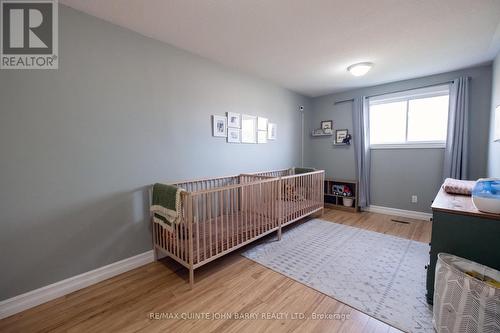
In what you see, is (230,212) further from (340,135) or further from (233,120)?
(340,135)

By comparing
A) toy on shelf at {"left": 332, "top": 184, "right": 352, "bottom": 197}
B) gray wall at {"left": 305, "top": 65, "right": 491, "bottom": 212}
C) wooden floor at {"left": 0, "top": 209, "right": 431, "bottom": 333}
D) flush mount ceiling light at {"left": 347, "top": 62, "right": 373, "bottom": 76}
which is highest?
flush mount ceiling light at {"left": 347, "top": 62, "right": 373, "bottom": 76}

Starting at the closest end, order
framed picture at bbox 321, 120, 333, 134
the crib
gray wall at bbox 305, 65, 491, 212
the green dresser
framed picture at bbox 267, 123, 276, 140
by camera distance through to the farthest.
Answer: the green dresser, the crib, gray wall at bbox 305, 65, 491, 212, framed picture at bbox 267, 123, 276, 140, framed picture at bbox 321, 120, 333, 134

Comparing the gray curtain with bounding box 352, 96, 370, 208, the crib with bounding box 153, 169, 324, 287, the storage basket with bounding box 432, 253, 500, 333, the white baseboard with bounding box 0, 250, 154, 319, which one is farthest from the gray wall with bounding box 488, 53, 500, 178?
the white baseboard with bounding box 0, 250, 154, 319

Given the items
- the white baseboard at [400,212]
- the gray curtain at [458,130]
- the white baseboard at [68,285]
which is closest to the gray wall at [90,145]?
the white baseboard at [68,285]

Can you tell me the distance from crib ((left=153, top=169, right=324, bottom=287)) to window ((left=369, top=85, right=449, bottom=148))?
1499 mm

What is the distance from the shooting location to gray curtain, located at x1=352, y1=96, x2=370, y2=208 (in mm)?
3844

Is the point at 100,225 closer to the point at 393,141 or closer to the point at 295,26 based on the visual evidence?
the point at 295,26

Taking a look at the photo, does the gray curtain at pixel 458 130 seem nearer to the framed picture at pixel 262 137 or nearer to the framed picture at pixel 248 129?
the framed picture at pixel 262 137

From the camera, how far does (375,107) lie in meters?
3.89

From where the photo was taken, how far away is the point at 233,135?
301 cm

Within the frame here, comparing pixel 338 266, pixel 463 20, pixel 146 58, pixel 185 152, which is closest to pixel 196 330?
pixel 338 266

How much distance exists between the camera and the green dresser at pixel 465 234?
4.25 ft

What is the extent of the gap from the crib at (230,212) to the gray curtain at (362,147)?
858mm

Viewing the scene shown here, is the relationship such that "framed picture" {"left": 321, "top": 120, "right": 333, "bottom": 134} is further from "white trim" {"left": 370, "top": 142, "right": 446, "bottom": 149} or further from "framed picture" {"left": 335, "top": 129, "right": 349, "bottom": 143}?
"white trim" {"left": 370, "top": 142, "right": 446, "bottom": 149}
